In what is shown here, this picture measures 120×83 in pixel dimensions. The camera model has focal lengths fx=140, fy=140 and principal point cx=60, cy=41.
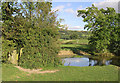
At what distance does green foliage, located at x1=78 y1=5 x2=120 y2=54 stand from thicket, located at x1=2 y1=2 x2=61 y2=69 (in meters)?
23.4

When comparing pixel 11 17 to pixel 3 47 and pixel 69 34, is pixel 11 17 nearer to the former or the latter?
pixel 3 47

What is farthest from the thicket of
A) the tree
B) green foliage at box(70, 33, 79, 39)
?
green foliage at box(70, 33, 79, 39)

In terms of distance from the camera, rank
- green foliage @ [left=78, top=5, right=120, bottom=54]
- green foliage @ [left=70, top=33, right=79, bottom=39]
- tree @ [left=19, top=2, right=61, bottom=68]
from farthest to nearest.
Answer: green foliage @ [left=70, top=33, right=79, bottom=39] → green foliage @ [left=78, top=5, right=120, bottom=54] → tree @ [left=19, top=2, right=61, bottom=68]

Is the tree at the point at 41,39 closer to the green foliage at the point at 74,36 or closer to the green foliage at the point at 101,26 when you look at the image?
the green foliage at the point at 101,26

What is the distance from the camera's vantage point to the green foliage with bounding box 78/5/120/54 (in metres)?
41.7

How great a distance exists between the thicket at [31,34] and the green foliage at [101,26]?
23350 millimetres

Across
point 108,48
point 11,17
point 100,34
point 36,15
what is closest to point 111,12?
point 100,34

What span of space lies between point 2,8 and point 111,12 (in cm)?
3330

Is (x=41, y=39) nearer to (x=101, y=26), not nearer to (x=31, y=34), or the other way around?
(x=31, y=34)

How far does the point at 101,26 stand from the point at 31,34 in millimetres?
28358

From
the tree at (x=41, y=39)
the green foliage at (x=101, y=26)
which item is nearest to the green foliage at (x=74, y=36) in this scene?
the green foliage at (x=101, y=26)

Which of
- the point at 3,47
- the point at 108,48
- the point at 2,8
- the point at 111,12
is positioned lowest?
the point at 108,48

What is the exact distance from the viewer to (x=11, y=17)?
20.9 meters

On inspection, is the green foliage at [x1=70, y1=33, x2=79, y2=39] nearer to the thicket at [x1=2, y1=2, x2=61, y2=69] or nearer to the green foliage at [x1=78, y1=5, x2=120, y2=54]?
the green foliage at [x1=78, y1=5, x2=120, y2=54]
